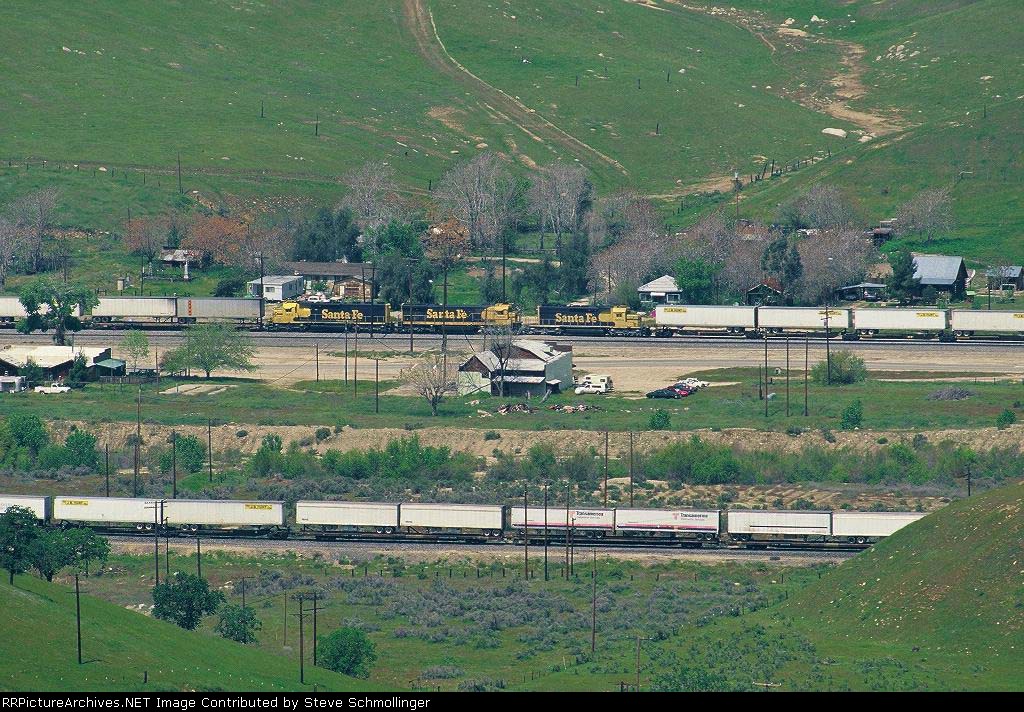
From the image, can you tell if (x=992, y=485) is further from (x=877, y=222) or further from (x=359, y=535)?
(x=877, y=222)

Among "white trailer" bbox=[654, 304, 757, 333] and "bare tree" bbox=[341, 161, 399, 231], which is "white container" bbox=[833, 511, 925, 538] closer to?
"white trailer" bbox=[654, 304, 757, 333]

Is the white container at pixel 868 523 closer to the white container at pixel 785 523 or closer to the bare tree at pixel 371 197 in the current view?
the white container at pixel 785 523

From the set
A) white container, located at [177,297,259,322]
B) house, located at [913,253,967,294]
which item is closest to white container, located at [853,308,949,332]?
house, located at [913,253,967,294]

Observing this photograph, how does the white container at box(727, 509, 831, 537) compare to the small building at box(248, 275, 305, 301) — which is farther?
the small building at box(248, 275, 305, 301)

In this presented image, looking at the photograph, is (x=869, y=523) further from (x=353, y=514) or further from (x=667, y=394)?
(x=667, y=394)
